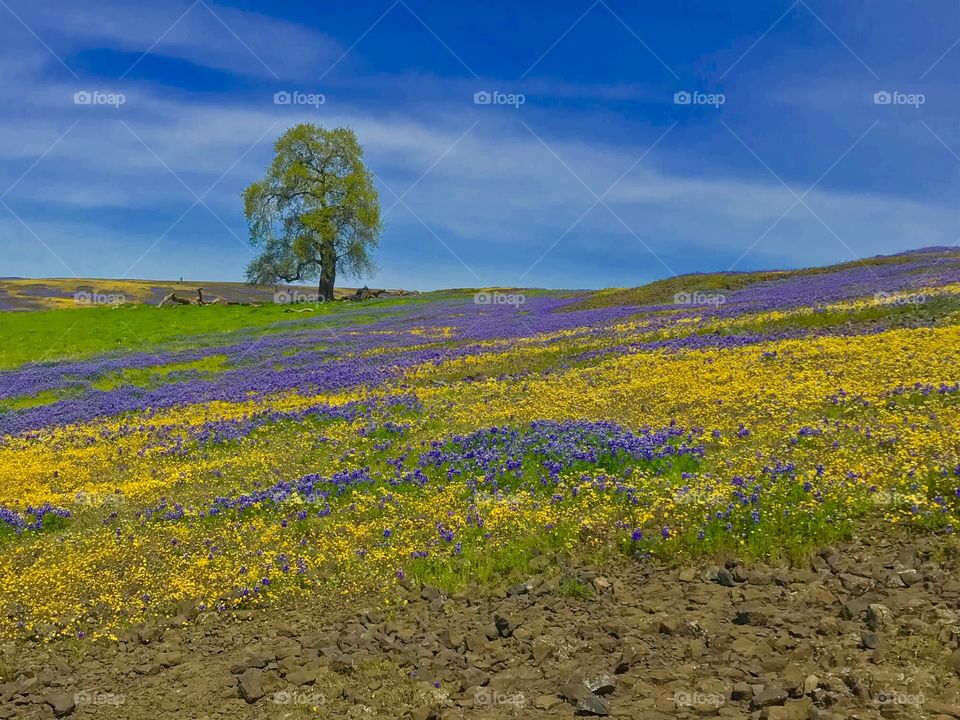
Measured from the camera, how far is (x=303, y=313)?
56.8m

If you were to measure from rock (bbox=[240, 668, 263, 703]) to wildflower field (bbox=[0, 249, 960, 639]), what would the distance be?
1.85 meters

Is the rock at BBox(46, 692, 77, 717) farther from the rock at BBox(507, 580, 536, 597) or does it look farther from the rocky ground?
the rock at BBox(507, 580, 536, 597)

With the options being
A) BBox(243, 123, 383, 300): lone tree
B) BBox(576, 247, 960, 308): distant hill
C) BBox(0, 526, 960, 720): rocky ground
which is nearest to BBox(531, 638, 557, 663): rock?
BBox(0, 526, 960, 720): rocky ground

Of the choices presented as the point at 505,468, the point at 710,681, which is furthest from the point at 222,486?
the point at 710,681

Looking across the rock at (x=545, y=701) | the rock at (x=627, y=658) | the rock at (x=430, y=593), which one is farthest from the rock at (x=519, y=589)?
the rock at (x=545, y=701)

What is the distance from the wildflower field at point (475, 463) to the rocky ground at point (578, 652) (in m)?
0.57

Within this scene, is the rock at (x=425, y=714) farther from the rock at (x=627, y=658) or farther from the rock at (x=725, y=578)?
the rock at (x=725, y=578)

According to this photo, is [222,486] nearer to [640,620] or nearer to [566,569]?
[566,569]

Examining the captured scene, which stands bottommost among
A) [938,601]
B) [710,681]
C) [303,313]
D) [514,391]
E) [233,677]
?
[233,677]

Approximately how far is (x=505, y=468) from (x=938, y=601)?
6897 millimetres

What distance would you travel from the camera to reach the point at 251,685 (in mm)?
6828

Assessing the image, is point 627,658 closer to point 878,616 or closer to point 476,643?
point 476,643

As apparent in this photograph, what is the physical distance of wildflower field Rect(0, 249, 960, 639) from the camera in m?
9.07

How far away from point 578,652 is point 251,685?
3.49 m
